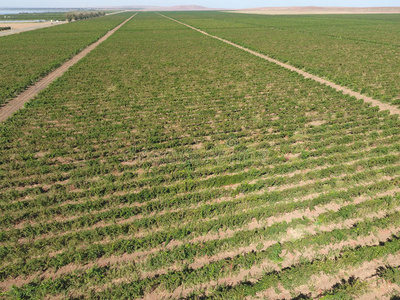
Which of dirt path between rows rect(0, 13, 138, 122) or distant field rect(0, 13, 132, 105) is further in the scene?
distant field rect(0, 13, 132, 105)

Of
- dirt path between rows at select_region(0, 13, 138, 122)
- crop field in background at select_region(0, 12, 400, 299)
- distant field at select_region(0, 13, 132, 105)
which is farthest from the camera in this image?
distant field at select_region(0, 13, 132, 105)

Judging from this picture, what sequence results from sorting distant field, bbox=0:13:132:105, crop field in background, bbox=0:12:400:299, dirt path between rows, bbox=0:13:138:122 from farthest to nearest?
distant field, bbox=0:13:132:105
dirt path between rows, bbox=0:13:138:122
crop field in background, bbox=0:12:400:299

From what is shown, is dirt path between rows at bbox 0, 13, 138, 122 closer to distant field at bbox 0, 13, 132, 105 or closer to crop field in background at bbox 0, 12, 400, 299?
distant field at bbox 0, 13, 132, 105

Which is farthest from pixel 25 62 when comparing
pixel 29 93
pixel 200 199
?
pixel 200 199

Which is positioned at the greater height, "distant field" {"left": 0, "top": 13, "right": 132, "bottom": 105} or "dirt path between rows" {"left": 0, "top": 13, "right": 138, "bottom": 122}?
"distant field" {"left": 0, "top": 13, "right": 132, "bottom": 105}

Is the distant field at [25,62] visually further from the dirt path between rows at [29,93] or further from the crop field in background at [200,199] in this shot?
the crop field in background at [200,199]

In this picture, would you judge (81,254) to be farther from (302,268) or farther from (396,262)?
(396,262)

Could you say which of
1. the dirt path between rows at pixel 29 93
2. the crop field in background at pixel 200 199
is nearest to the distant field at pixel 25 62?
the dirt path between rows at pixel 29 93

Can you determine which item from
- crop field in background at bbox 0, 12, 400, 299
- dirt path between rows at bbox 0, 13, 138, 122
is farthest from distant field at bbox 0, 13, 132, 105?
crop field in background at bbox 0, 12, 400, 299

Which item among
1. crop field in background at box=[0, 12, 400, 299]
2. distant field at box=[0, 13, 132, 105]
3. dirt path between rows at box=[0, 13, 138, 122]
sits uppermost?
distant field at box=[0, 13, 132, 105]

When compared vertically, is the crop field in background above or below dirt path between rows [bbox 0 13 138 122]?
below

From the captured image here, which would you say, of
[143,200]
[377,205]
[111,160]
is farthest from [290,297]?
[111,160]
